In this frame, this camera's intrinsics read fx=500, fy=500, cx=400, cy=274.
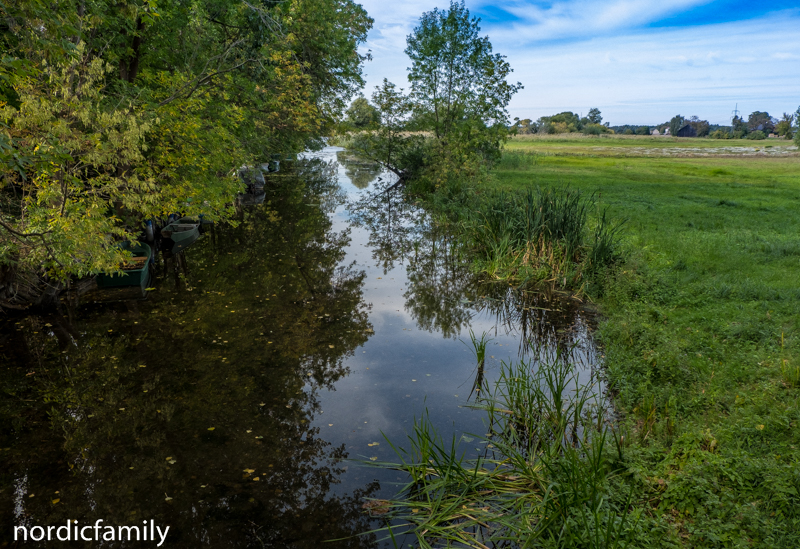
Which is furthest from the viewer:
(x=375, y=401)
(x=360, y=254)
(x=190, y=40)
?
(x=360, y=254)

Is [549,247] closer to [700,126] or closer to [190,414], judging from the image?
[190,414]

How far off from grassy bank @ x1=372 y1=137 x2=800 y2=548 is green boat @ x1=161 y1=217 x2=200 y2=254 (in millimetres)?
11979

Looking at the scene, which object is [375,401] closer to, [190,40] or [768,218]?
[190,40]

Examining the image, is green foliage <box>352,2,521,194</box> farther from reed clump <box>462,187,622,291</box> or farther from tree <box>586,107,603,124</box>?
tree <box>586,107,603,124</box>

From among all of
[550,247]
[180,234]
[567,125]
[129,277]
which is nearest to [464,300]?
[550,247]

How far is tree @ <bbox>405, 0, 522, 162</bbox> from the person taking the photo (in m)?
23.8

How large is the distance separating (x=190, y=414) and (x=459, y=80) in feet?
73.4

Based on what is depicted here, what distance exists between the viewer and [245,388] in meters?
7.12

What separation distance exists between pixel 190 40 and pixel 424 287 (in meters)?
9.81

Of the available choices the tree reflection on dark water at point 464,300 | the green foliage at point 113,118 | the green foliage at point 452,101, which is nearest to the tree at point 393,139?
the green foliage at point 452,101

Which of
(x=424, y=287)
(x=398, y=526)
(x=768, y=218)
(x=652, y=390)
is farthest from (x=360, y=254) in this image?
(x=768, y=218)

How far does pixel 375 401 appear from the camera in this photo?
273 inches

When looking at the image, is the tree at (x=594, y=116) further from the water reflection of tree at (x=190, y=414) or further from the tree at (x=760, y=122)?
the water reflection of tree at (x=190, y=414)

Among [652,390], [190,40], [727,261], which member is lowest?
[652,390]
